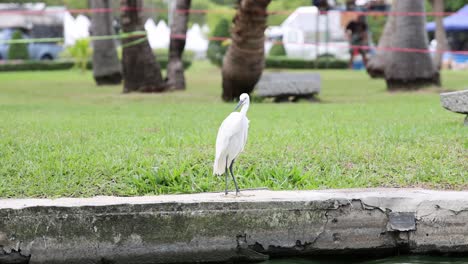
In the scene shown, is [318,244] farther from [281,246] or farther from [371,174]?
[371,174]

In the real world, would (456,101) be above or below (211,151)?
above

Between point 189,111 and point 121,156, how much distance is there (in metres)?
4.68

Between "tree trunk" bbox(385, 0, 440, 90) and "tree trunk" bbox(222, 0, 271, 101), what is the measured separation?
3.10m

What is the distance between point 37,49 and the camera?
36.0 metres

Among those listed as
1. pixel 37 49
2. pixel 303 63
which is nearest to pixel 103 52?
pixel 303 63

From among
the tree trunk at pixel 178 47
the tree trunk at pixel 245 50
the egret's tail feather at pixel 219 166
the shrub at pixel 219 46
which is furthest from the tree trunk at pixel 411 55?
the shrub at pixel 219 46

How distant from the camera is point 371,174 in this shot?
22.4ft

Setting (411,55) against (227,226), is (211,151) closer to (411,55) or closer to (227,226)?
(227,226)

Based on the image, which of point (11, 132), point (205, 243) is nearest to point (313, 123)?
point (11, 132)

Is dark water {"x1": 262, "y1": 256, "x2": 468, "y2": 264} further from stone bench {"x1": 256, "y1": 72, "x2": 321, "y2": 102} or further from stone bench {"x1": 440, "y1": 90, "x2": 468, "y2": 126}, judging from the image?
stone bench {"x1": 256, "y1": 72, "x2": 321, "y2": 102}

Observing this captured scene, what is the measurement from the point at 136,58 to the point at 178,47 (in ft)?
7.18

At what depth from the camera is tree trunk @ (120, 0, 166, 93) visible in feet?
52.9

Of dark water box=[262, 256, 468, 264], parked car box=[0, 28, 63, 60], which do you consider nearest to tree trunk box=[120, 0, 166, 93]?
dark water box=[262, 256, 468, 264]

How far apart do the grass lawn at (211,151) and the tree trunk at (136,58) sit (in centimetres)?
485
